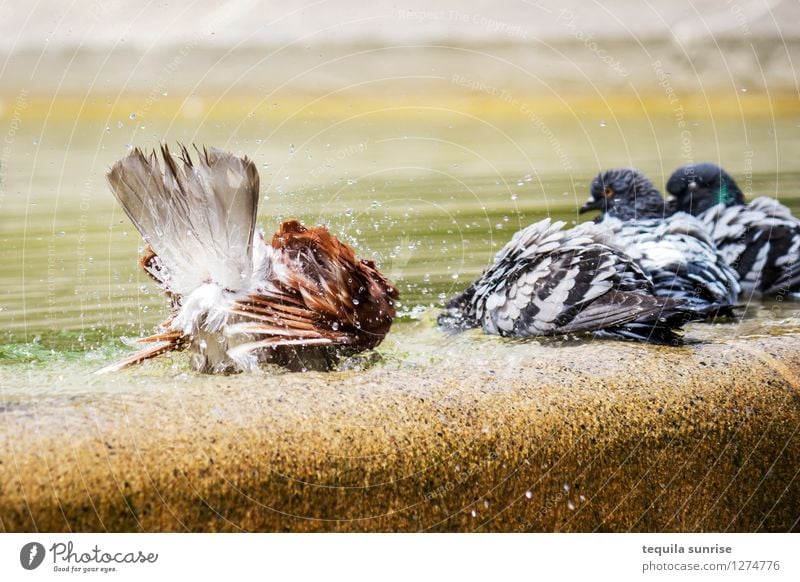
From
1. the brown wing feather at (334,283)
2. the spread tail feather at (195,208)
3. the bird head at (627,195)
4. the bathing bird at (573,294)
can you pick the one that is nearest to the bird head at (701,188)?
the bird head at (627,195)

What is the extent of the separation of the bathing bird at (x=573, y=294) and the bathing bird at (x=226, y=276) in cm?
25

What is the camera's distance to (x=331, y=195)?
4.79ft

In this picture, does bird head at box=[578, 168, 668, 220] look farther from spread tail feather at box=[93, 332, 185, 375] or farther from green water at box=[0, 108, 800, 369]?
spread tail feather at box=[93, 332, 185, 375]

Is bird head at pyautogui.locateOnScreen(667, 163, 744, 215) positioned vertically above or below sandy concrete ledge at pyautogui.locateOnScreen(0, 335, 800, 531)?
above

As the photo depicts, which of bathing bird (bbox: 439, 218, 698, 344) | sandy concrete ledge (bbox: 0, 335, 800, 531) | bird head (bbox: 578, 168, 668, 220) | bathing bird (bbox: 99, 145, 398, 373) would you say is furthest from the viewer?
bird head (bbox: 578, 168, 668, 220)

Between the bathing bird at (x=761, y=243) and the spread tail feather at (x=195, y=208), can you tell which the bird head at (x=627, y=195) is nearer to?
the bathing bird at (x=761, y=243)

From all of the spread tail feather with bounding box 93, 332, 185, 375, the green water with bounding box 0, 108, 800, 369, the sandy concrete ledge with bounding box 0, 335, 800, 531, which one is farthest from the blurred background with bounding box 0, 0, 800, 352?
the sandy concrete ledge with bounding box 0, 335, 800, 531

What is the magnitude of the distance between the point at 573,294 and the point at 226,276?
0.48 metres

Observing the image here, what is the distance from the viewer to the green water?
134cm

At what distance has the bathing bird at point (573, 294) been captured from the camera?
3.94 ft

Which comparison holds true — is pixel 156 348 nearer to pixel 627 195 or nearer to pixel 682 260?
pixel 682 260

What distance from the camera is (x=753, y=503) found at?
1.05 meters

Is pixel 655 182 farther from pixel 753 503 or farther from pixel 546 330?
pixel 753 503

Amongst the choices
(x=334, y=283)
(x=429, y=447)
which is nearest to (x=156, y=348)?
(x=334, y=283)
